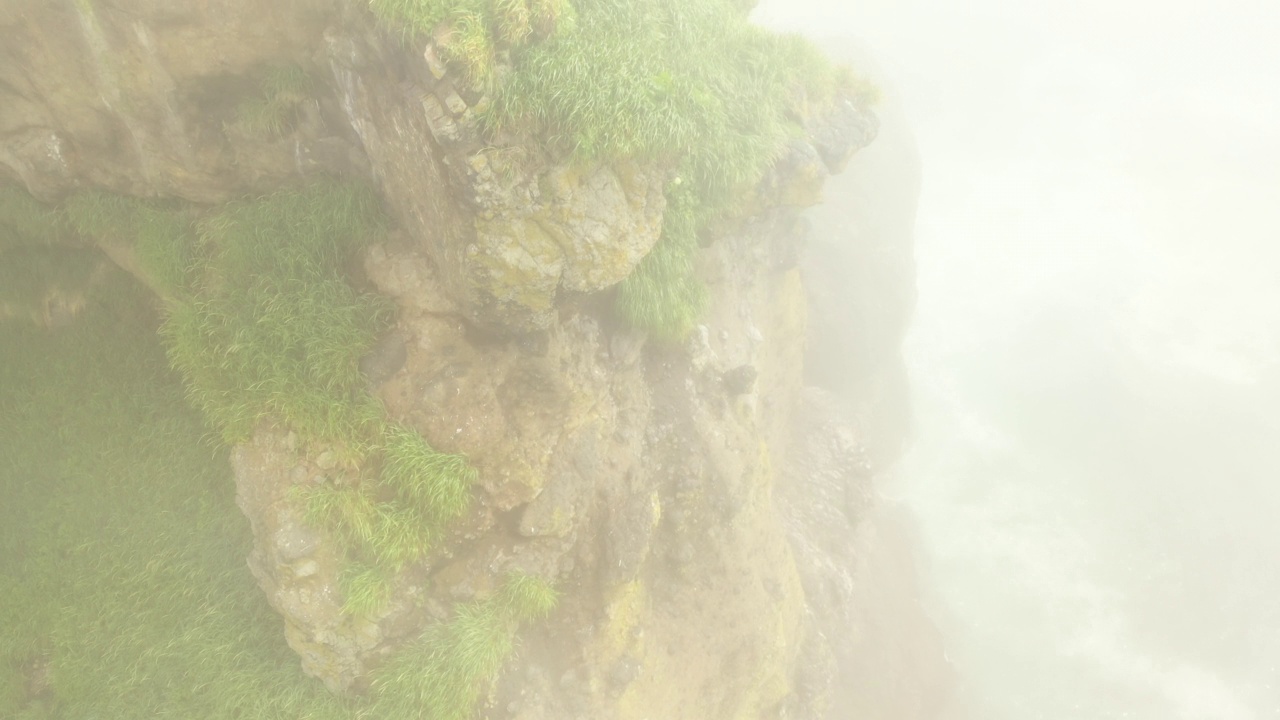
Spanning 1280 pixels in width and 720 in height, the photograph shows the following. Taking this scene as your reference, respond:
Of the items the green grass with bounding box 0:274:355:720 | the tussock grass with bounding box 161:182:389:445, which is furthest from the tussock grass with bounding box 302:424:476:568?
the green grass with bounding box 0:274:355:720

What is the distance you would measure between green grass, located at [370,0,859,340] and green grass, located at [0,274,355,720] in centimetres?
535

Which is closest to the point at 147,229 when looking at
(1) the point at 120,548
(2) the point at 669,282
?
(1) the point at 120,548

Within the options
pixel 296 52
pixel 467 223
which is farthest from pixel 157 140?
pixel 467 223

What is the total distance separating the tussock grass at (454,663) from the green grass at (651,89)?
12.0 feet

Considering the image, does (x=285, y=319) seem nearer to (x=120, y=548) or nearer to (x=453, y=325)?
(x=453, y=325)

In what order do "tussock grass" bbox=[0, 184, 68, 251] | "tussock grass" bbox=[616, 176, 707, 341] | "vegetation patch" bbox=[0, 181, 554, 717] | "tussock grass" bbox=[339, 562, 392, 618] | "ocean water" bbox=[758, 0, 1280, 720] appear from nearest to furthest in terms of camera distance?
"tussock grass" bbox=[339, 562, 392, 618], "vegetation patch" bbox=[0, 181, 554, 717], "tussock grass" bbox=[0, 184, 68, 251], "tussock grass" bbox=[616, 176, 707, 341], "ocean water" bbox=[758, 0, 1280, 720]

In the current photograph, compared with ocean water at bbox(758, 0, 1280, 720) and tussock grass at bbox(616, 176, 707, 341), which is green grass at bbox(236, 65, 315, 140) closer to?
tussock grass at bbox(616, 176, 707, 341)

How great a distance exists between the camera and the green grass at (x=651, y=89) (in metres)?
5.59

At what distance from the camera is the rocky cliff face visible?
604 cm

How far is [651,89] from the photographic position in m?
6.47

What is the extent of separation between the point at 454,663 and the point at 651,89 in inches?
247

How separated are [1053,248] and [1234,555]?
2077 centimetres

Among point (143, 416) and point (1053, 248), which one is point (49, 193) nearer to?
point (143, 416)

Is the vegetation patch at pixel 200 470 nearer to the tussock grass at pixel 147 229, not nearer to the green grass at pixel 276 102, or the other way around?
the tussock grass at pixel 147 229
